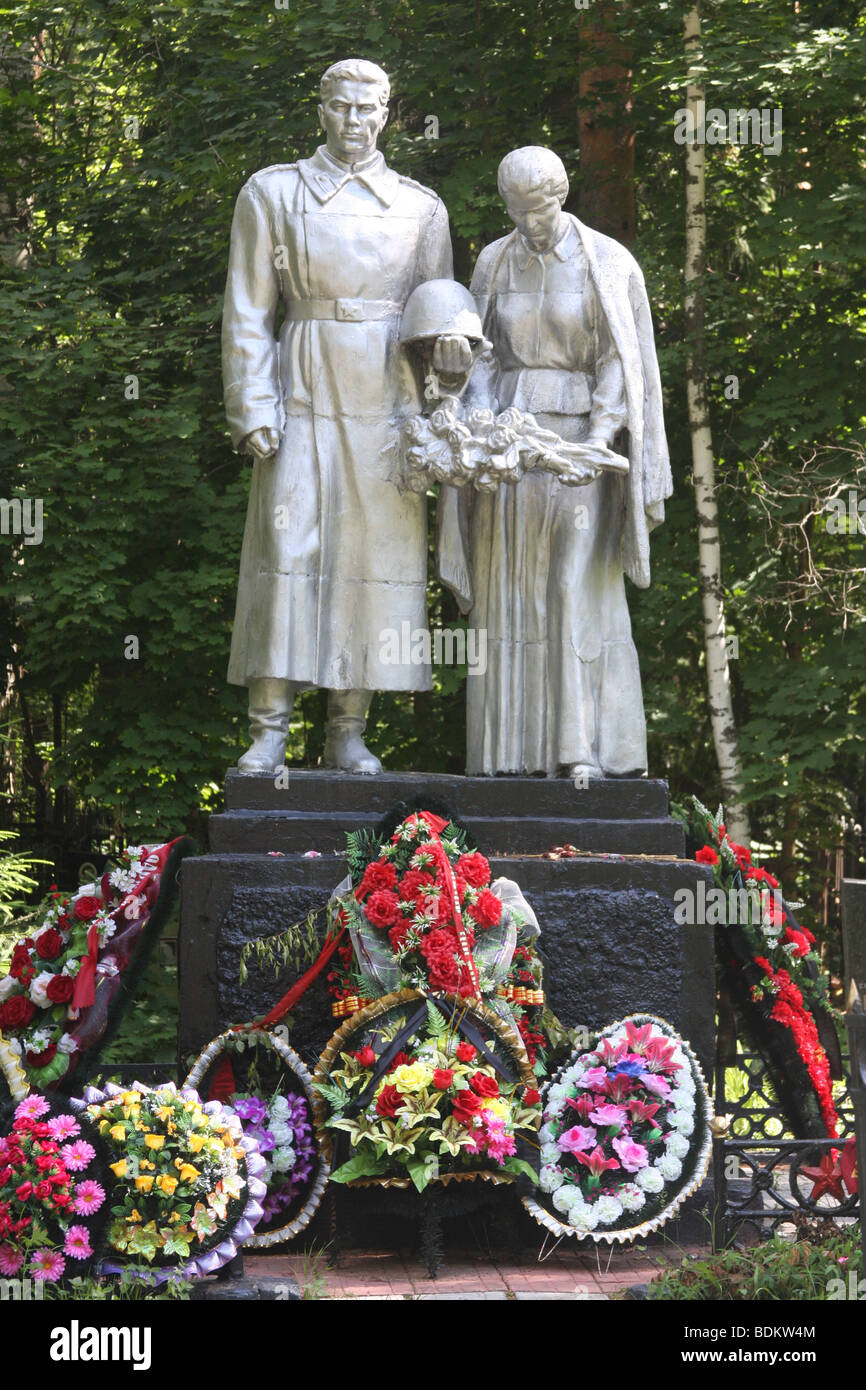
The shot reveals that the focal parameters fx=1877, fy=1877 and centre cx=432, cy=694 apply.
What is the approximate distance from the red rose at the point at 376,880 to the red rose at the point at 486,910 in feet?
0.92

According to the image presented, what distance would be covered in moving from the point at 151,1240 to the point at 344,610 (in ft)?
8.59

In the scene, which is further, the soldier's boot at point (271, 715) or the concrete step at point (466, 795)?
the soldier's boot at point (271, 715)

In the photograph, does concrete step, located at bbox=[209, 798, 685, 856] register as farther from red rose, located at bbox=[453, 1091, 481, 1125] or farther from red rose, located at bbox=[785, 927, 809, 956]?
red rose, located at bbox=[453, 1091, 481, 1125]

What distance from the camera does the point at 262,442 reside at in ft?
23.2

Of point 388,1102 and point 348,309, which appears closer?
point 388,1102

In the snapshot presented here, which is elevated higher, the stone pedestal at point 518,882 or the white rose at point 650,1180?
the stone pedestal at point 518,882

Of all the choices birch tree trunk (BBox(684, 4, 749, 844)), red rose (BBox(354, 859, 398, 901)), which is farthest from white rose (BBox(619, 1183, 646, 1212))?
birch tree trunk (BBox(684, 4, 749, 844))

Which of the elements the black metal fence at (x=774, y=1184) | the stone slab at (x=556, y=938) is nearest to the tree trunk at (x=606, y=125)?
the stone slab at (x=556, y=938)

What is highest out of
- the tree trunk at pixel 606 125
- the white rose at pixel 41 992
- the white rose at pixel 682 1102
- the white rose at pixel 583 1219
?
the tree trunk at pixel 606 125

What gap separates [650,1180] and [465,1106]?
0.78m

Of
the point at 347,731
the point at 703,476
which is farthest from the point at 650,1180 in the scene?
the point at 703,476

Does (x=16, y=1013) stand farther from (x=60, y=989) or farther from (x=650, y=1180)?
(x=650, y=1180)

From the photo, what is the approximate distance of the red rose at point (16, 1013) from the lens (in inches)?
276

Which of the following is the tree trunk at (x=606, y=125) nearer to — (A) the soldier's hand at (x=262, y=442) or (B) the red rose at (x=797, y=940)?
(A) the soldier's hand at (x=262, y=442)
